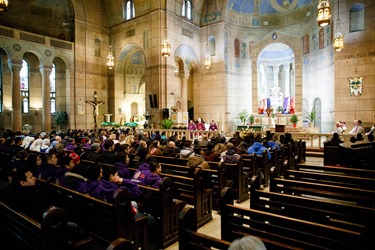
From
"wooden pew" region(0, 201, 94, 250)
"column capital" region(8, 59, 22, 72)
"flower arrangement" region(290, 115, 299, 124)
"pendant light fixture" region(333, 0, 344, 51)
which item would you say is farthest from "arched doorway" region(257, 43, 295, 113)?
"wooden pew" region(0, 201, 94, 250)

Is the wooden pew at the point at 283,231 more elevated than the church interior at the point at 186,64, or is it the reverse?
the church interior at the point at 186,64

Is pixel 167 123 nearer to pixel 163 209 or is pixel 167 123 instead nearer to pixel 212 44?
pixel 212 44

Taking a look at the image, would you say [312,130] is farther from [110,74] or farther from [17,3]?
[17,3]

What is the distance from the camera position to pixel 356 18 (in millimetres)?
15461

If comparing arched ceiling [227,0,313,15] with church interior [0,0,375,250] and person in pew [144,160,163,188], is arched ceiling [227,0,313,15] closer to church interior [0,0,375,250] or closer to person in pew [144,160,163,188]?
church interior [0,0,375,250]

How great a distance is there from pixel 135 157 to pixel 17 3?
18.5m

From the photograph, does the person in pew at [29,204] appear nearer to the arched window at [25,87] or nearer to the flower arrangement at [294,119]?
the flower arrangement at [294,119]

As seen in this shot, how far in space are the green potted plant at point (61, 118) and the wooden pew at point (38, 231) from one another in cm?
1822

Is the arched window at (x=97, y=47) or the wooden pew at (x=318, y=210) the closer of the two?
the wooden pew at (x=318, y=210)

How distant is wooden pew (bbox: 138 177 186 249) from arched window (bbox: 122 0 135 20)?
20.3 m

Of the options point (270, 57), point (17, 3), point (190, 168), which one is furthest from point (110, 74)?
point (190, 168)

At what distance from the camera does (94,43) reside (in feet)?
69.3

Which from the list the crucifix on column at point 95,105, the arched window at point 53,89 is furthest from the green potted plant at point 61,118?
the crucifix on column at point 95,105

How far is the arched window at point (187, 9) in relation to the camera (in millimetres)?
20891
